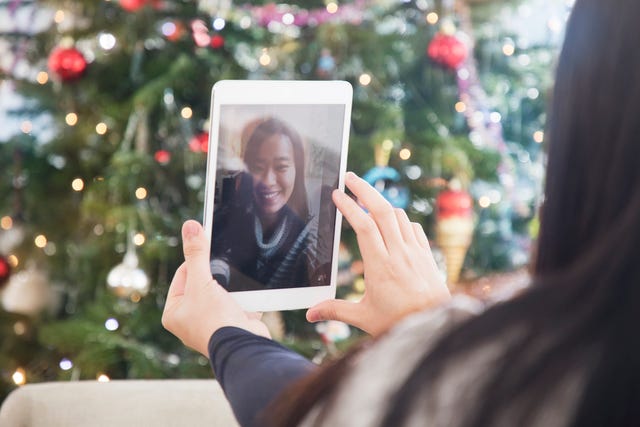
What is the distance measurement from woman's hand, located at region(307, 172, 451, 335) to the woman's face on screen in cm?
12

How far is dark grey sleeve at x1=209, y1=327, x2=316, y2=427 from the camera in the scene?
79cm

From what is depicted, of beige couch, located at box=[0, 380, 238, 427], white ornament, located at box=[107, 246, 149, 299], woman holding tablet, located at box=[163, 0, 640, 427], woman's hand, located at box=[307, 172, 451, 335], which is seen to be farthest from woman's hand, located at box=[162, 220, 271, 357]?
white ornament, located at box=[107, 246, 149, 299]

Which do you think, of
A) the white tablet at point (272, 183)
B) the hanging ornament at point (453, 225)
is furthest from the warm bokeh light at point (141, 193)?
the white tablet at point (272, 183)

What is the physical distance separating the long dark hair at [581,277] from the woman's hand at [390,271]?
297 millimetres

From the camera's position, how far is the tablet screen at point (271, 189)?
3.55 feet

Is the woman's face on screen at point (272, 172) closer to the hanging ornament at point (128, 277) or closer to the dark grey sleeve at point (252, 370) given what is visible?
the dark grey sleeve at point (252, 370)

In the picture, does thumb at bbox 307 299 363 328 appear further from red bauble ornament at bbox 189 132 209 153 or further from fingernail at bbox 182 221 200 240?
→ red bauble ornament at bbox 189 132 209 153

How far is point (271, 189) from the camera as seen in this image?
3.62 ft

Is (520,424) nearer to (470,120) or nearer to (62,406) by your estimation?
(62,406)

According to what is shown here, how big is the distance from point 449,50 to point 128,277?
97 centimetres

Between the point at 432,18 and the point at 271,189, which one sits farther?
the point at 432,18

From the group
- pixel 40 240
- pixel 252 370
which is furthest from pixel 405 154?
pixel 252 370

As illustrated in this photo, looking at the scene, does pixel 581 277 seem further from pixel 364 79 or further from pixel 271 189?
pixel 364 79

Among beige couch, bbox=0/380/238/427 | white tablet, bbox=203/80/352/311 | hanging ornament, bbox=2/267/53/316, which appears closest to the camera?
white tablet, bbox=203/80/352/311
